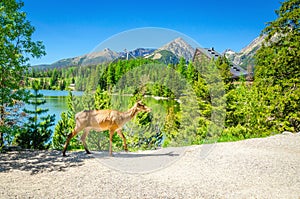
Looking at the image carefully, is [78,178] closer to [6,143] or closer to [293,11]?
[6,143]

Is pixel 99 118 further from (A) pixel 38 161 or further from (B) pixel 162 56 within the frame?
(B) pixel 162 56

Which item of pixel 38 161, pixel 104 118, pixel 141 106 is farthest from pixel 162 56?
pixel 38 161

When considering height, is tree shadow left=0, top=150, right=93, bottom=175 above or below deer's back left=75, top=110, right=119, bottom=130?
below

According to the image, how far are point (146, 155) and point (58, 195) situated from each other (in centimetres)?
261

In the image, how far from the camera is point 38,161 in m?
5.86

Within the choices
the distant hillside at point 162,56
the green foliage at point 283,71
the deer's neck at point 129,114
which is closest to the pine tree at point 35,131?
the deer's neck at point 129,114

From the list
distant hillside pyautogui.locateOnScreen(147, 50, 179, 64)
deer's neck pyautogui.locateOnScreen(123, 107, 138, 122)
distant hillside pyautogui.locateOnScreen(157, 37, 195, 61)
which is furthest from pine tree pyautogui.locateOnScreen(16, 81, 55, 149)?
distant hillside pyautogui.locateOnScreen(157, 37, 195, 61)

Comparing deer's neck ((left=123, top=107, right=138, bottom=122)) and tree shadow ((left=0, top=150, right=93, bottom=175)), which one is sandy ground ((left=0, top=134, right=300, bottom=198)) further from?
deer's neck ((left=123, top=107, right=138, bottom=122))

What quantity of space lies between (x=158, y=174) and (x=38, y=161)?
2.80 meters

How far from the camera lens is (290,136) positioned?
8.48 m

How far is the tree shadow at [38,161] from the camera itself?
5.36 meters

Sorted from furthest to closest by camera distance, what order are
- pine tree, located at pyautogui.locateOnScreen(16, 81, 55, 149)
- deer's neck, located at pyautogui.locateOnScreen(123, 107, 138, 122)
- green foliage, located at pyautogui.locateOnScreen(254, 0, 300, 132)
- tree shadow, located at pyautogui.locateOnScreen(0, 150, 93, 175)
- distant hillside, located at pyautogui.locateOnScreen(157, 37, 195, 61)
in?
green foliage, located at pyautogui.locateOnScreen(254, 0, 300, 132)
pine tree, located at pyautogui.locateOnScreen(16, 81, 55, 149)
deer's neck, located at pyautogui.locateOnScreen(123, 107, 138, 122)
tree shadow, located at pyautogui.locateOnScreen(0, 150, 93, 175)
distant hillside, located at pyautogui.locateOnScreen(157, 37, 195, 61)

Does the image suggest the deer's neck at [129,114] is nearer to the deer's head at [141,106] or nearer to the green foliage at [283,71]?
the deer's head at [141,106]

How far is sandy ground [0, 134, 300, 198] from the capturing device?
4320mm
